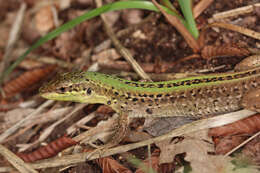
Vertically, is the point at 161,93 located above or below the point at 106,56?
below

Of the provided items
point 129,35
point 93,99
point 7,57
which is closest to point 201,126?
point 93,99

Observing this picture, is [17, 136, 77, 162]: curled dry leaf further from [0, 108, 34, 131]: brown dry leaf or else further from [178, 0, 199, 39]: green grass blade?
[178, 0, 199, 39]: green grass blade

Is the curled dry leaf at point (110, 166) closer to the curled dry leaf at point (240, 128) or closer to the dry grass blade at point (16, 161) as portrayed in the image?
the dry grass blade at point (16, 161)

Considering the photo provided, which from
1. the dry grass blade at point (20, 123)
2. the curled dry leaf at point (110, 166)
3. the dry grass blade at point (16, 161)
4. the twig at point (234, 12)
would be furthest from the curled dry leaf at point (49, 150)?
the twig at point (234, 12)

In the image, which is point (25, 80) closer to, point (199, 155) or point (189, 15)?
point (189, 15)

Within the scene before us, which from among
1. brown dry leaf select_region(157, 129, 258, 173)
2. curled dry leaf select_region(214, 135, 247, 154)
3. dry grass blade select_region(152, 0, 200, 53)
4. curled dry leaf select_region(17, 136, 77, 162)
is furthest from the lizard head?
curled dry leaf select_region(214, 135, 247, 154)

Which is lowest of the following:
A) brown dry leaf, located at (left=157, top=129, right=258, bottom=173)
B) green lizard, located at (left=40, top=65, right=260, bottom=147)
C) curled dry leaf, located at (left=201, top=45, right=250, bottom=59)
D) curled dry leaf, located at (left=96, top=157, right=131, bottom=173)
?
curled dry leaf, located at (left=96, top=157, right=131, bottom=173)

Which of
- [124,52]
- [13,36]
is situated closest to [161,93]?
[124,52]
